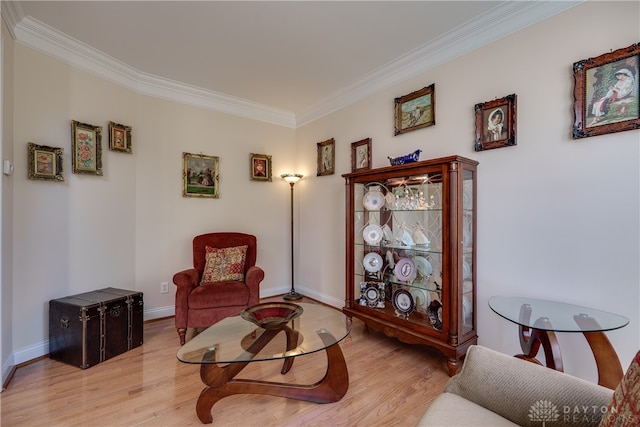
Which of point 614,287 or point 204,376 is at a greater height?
point 614,287

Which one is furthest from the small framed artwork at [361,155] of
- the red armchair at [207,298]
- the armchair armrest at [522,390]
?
the armchair armrest at [522,390]

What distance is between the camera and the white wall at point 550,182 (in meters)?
1.64

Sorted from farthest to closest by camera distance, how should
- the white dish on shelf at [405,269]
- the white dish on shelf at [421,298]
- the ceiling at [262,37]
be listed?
1. the white dish on shelf at [405,269]
2. the white dish on shelf at [421,298]
3. the ceiling at [262,37]

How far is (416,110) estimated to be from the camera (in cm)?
264

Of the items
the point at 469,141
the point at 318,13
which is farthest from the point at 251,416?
the point at 318,13

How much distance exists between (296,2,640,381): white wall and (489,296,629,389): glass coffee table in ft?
0.69

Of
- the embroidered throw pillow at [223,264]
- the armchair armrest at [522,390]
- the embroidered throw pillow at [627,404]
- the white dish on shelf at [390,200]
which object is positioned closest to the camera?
the embroidered throw pillow at [627,404]

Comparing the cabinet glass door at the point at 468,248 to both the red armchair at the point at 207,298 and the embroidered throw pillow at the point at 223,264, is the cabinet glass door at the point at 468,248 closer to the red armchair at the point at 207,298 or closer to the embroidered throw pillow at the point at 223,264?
the red armchair at the point at 207,298

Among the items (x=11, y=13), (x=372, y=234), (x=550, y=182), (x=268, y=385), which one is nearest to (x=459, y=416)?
(x=268, y=385)

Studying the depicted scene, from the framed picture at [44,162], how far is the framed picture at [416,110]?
9.63 ft

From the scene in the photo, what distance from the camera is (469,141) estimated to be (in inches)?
89.8

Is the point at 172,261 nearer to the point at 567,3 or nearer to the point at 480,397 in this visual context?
the point at 480,397

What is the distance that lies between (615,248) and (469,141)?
1114 millimetres

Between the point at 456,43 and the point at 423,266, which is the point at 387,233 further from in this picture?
the point at 456,43
